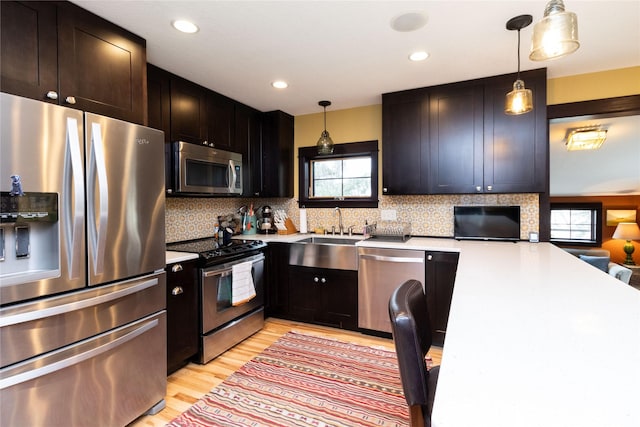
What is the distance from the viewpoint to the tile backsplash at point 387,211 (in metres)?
3.05

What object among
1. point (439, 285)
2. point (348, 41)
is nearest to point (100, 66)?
point (348, 41)

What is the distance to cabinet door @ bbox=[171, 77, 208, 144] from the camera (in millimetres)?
2707

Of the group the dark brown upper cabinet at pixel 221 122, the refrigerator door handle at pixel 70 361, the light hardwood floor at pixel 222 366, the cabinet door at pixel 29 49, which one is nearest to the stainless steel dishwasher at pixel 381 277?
the light hardwood floor at pixel 222 366

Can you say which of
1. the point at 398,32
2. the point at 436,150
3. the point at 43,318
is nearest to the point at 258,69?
the point at 398,32

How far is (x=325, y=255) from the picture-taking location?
322 cm

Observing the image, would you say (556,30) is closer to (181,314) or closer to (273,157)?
(181,314)

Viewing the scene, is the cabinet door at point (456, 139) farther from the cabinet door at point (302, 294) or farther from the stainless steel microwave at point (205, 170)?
the stainless steel microwave at point (205, 170)

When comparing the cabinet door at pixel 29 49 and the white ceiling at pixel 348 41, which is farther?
the white ceiling at pixel 348 41

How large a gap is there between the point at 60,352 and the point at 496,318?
1.90m

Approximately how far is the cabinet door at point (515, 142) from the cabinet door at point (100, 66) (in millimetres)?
2897

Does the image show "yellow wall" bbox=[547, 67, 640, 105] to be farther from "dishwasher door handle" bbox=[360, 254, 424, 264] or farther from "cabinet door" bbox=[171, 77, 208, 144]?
"cabinet door" bbox=[171, 77, 208, 144]

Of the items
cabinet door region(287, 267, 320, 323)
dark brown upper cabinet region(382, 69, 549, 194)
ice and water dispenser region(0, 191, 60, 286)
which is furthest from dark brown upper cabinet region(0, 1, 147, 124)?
dark brown upper cabinet region(382, 69, 549, 194)

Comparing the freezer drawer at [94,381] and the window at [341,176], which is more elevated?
the window at [341,176]

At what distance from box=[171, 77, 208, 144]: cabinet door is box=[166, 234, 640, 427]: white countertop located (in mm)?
2511
